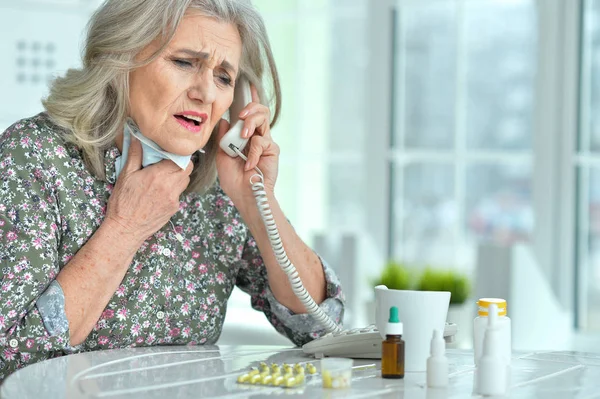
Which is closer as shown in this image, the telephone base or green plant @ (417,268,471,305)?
the telephone base

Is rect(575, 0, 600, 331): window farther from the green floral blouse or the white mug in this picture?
the white mug

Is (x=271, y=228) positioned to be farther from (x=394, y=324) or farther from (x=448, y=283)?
(x=448, y=283)

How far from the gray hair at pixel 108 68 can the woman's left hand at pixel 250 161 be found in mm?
226

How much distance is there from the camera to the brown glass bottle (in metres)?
1.42

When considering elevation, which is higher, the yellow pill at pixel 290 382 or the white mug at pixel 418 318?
the white mug at pixel 418 318

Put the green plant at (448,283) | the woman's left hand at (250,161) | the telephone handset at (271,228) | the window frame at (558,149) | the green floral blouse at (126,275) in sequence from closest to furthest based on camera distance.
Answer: the green floral blouse at (126,275)
the telephone handset at (271,228)
the woman's left hand at (250,161)
the green plant at (448,283)
the window frame at (558,149)

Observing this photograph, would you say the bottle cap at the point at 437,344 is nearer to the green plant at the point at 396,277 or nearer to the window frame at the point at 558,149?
the green plant at the point at 396,277

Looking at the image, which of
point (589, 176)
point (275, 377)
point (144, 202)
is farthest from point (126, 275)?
point (589, 176)

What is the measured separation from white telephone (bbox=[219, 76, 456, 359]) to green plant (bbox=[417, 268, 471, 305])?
5.45 feet

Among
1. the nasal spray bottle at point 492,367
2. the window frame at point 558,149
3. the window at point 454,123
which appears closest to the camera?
the nasal spray bottle at point 492,367

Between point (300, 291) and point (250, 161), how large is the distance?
32 cm

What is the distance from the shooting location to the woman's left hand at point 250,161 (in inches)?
80.0

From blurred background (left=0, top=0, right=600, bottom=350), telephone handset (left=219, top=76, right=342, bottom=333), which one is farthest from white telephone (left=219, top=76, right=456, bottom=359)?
blurred background (left=0, top=0, right=600, bottom=350)

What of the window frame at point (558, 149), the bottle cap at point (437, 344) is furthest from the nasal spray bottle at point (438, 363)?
the window frame at point (558, 149)
